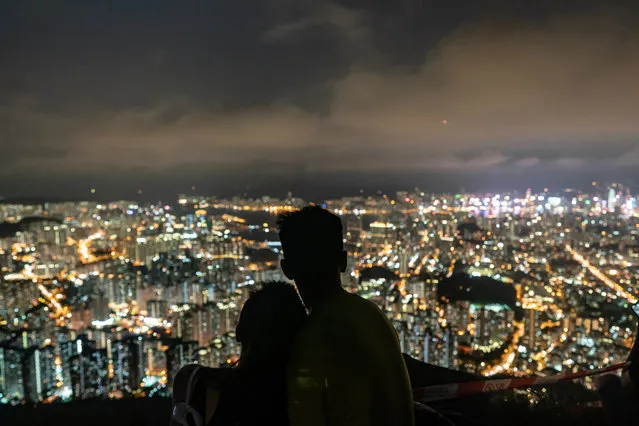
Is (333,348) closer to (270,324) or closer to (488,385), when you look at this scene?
(270,324)

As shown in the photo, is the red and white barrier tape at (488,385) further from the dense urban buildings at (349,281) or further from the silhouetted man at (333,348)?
the silhouetted man at (333,348)

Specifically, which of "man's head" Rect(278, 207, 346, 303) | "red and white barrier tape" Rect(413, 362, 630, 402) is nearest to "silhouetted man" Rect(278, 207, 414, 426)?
"man's head" Rect(278, 207, 346, 303)

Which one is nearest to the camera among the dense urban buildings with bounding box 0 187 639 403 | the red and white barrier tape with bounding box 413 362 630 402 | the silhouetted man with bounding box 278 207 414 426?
the silhouetted man with bounding box 278 207 414 426

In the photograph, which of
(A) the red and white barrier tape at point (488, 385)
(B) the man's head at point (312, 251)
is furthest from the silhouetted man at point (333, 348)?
(A) the red and white barrier tape at point (488, 385)

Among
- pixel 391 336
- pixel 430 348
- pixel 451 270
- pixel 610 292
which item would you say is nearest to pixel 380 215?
pixel 451 270

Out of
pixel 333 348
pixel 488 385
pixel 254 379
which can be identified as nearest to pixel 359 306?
pixel 333 348

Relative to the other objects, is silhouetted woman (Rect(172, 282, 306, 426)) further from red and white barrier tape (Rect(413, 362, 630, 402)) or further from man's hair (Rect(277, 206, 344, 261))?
red and white barrier tape (Rect(413, 362, 630, 402))
